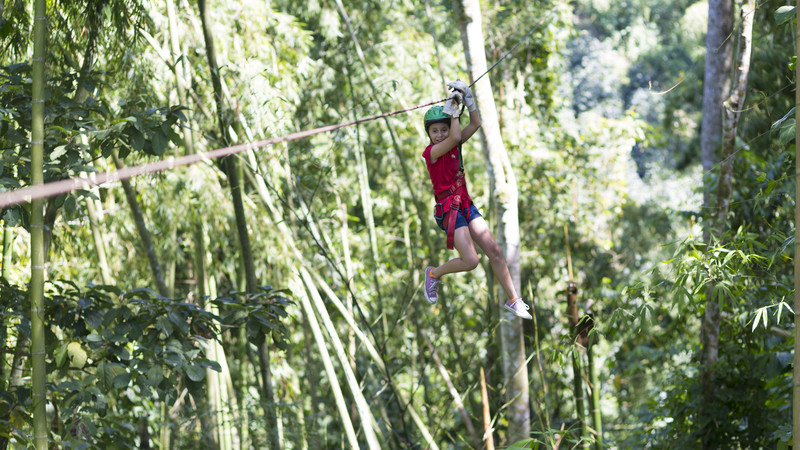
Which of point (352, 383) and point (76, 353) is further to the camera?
point (352, 383)

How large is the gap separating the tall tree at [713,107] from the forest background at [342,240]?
0.02m

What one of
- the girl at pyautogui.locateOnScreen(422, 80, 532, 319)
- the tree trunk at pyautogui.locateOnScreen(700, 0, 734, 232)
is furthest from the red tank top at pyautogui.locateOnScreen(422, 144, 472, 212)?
the tree trunk at pyautogui.locateOnScreen(700, 0, 734, 232)

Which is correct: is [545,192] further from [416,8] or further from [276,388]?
[276,388]

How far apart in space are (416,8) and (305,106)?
1.69 metres

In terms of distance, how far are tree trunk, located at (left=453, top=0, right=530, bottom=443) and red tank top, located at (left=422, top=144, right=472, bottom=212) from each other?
558 millimetres

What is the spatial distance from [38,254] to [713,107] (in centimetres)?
437

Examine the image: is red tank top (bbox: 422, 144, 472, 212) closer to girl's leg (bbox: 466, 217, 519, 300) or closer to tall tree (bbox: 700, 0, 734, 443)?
girl's leg (bbox: 466, 217, 519, 300)

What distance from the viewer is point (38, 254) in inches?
80.1

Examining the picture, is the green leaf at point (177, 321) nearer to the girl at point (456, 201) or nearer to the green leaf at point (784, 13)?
the girl at point (456, 201)

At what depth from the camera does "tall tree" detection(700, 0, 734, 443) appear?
3.63 m

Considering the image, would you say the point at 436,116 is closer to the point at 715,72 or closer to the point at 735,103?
the point at 735,103

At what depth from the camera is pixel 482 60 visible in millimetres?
2754

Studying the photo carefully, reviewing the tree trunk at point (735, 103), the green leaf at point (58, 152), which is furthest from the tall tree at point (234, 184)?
the tree trunk at point (735, 103)

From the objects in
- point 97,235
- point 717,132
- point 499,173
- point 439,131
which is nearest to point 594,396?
point 499,173
